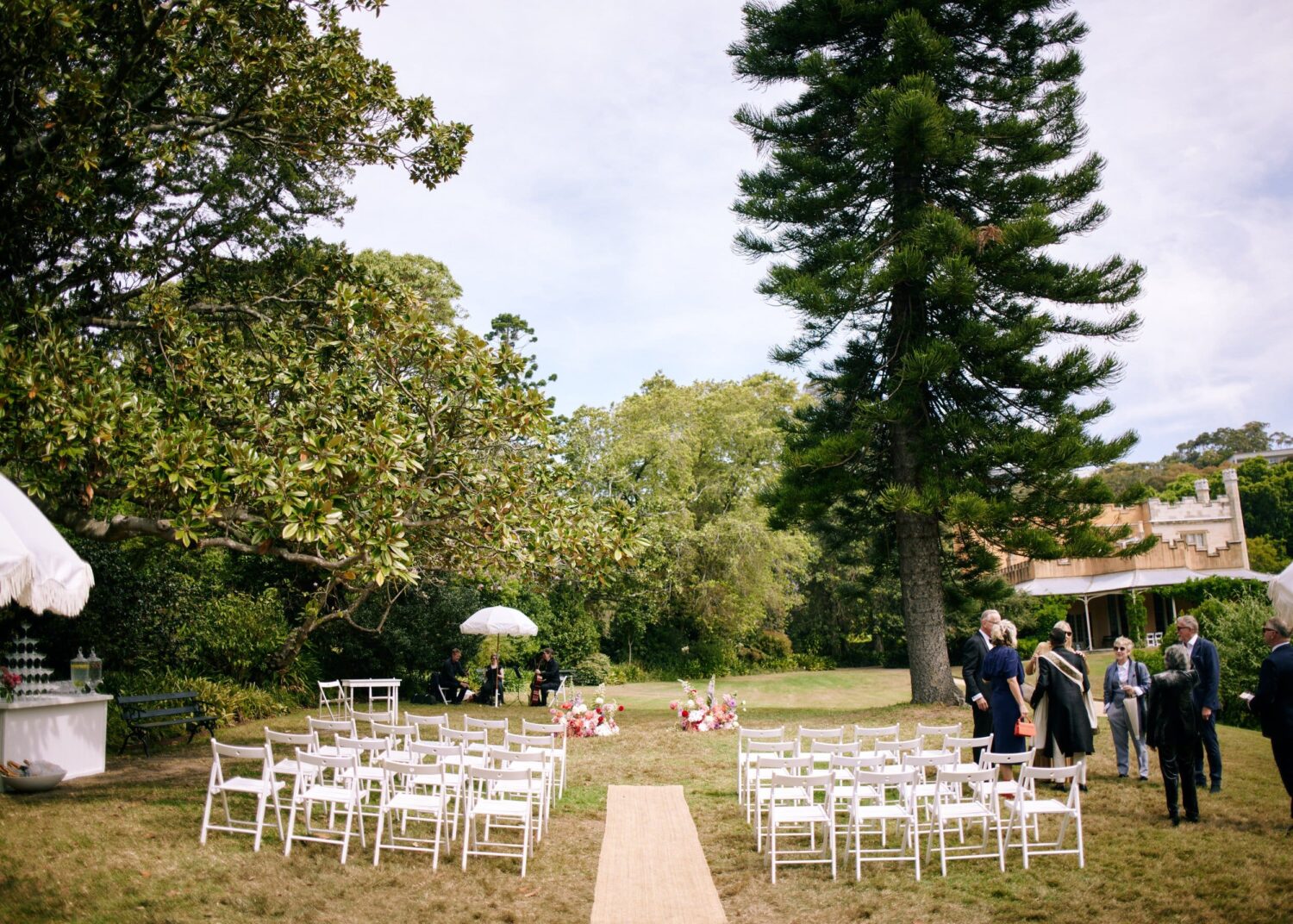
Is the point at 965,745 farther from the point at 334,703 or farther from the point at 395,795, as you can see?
the point at 334,703

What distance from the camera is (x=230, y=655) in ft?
58.4

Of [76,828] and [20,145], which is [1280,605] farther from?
[20,145]

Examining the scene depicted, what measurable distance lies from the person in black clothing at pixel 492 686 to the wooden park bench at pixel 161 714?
6393mm

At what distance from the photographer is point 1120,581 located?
1297 inches

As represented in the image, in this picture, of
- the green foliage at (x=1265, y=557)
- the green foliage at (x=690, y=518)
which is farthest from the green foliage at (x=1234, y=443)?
the green foliage at (x=690, y=518)

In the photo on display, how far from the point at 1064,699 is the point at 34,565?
28.3ft

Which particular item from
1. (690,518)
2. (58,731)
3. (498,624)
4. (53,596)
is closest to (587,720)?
(498,624)

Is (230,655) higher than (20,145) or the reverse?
the reverse

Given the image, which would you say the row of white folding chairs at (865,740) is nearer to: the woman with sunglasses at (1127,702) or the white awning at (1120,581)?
the woman with sunglasses at (1127,702)

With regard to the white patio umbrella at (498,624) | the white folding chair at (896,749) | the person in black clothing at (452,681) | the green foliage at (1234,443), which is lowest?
the white folding chair at (896,749)

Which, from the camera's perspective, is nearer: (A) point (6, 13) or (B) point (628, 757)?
(A) point (6, 13)

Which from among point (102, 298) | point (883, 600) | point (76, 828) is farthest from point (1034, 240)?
point (883, 600)

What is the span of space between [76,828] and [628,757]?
21.9 feet

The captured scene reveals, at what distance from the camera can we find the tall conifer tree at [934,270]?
16672 millimetres
